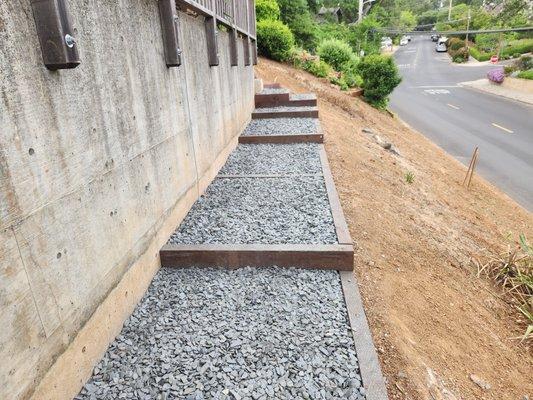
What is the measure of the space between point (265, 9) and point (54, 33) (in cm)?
1708

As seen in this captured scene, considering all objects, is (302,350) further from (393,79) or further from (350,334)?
(393,79)

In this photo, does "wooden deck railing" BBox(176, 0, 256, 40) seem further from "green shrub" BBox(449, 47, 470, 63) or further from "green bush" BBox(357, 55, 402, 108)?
"green shrub" BBox(449, 47, 470, 63)

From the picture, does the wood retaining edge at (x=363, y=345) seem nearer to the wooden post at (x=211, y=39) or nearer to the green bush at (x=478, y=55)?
the wooden post at (x=211, y=39)

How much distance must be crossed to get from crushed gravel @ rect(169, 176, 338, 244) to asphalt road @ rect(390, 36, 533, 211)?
7185 millimetres

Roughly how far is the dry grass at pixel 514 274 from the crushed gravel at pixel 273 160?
9.19ft

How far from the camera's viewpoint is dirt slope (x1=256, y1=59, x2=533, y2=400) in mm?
2998

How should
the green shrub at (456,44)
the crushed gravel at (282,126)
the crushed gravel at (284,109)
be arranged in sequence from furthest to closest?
1. the green shrub at (456,44)
2. the crushed gravel at (284,109)
3. the crushed gravel at (282,126)

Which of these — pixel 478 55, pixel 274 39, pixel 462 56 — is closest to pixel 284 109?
pixel 274 39

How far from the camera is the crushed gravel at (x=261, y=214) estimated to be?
4.16 m

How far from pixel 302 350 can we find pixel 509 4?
46.2 m

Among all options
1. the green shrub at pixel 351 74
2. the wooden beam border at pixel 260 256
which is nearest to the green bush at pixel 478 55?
the green shrub at pixel 351 74

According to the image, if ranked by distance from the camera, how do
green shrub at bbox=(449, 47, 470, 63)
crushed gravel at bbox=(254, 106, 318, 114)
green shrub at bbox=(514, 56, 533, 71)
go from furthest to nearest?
green shrub at bbox=(449, 47, 470, 63) < green shrub at bbox=(514, 56, 533, 71) < crushed gravel at bbox=(254, 106, 318, 114)

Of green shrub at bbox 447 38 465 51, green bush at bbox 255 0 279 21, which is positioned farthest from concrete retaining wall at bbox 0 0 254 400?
green shrub at bbox 447 38 465 51

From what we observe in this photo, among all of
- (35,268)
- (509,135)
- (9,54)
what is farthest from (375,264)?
(509,135)
